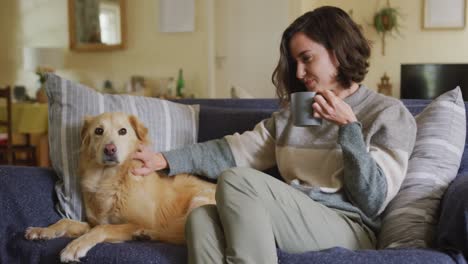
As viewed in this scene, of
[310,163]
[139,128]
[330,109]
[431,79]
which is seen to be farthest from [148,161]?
Result: [431,79]

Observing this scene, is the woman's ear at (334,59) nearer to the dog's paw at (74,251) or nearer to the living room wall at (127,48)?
the dog's paw at (74,251)

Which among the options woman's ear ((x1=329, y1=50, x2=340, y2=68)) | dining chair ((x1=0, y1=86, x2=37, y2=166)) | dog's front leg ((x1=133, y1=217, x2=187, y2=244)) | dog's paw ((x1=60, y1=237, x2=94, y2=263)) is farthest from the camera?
dining chair ((x1=0, y1=86, x2=37, y2=166))

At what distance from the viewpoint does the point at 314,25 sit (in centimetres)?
163

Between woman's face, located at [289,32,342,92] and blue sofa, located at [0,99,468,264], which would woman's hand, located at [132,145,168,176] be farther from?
woman's face, located at [289,32,342,92]

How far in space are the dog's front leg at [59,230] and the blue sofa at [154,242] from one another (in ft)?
0.09

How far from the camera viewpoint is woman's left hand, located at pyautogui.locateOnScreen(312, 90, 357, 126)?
54.1 inches

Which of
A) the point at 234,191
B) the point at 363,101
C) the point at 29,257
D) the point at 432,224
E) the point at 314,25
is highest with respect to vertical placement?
the point at 314,25

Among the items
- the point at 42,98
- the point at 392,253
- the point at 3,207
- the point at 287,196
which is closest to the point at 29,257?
the point at 3,207

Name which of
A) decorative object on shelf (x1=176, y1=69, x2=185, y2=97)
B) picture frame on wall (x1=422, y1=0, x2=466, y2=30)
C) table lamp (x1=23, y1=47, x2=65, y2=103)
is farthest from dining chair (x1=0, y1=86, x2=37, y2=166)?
picture frame on wall (x1=422, y1=0, x2=466, y2=30)

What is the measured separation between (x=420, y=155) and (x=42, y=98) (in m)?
4.54

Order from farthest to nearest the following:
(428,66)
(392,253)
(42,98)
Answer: (428,66)
(42,98)
(392,253)

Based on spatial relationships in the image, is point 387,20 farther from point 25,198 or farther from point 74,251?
point 74,251

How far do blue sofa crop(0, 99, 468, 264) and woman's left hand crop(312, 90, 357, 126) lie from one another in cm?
34

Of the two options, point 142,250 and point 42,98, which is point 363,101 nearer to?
point 142,250
